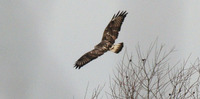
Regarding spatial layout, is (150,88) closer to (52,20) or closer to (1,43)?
(52,20)

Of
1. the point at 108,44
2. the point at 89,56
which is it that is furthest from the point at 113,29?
the point at 89,56

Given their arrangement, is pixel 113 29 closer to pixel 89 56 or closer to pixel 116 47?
pixel 116 47

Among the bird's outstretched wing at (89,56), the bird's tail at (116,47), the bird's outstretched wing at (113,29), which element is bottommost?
the bird's outstretched wing at (89,56)

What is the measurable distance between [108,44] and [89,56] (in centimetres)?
15

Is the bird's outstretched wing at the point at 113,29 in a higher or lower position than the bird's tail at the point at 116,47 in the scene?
higher

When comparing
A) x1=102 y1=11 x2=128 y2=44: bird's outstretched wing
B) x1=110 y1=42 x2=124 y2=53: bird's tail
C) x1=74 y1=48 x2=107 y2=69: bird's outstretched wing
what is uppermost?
x1=102 y1=11 x2=128 y2=44: bird's outstretched wing

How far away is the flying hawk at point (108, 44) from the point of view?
9.41 feet

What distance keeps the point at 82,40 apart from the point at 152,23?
1.66ft

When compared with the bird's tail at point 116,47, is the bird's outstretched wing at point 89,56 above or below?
below

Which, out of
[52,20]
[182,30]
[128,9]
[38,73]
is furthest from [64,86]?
[182,30]

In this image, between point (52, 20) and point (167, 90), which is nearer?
point (167, 90)

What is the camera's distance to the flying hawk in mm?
2869

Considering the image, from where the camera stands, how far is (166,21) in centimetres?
309

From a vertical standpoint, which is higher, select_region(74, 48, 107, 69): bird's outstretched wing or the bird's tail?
the bird's tail
